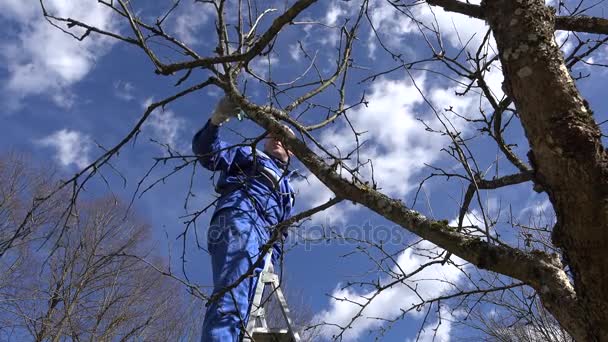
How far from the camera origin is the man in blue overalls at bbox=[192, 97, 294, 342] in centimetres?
231

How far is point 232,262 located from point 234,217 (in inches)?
9.9

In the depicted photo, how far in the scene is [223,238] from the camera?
266cm

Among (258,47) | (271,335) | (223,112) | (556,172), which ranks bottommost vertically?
(556,172)

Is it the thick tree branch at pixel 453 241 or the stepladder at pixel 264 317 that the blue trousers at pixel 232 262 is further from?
the thick tree branch at pixel 453 241

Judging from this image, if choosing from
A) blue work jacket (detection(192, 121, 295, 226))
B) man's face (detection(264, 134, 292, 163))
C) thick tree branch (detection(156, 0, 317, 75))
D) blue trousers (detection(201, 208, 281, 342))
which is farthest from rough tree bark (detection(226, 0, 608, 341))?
man's face (detection(264, 134, 292, 163))

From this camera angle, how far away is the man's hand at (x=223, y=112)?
2735mm

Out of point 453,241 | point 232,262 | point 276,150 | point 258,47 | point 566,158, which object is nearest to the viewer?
point 566,158

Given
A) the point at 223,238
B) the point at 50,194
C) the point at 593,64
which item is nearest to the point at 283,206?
the point at 223,238

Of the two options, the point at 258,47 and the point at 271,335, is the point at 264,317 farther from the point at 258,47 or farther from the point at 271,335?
the point at 258,47

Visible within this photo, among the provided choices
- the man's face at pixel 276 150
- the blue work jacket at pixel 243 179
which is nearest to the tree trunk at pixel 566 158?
the blue work jacket at pixel 243 179

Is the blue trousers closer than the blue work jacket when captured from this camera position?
Yes

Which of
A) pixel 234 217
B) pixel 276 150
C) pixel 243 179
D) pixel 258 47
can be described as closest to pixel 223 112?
pixel 243 179

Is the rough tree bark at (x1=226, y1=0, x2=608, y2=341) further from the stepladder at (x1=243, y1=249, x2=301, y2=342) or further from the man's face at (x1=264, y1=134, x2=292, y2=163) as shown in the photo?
the man's face at (x1=264, y1=134, x2=292, y2=163)

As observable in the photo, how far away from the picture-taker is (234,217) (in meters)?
2.71
